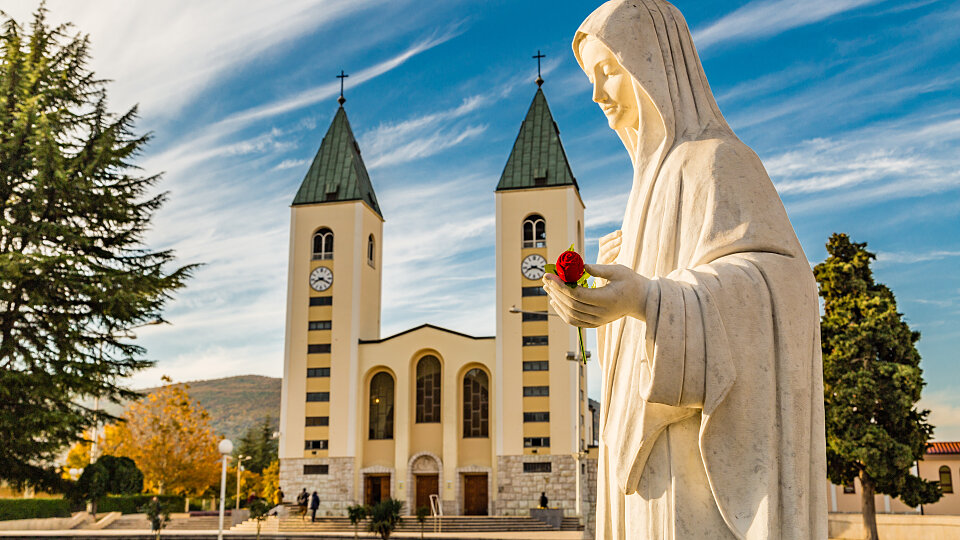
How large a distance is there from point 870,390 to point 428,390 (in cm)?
2696

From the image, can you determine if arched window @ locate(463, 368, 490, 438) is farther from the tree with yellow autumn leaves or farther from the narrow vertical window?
the tree with yellow autumn leaves

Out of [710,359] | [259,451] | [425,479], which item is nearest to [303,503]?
[425,479]

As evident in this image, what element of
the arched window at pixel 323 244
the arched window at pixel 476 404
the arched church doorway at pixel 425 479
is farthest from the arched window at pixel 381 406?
the arched window at pixel 323 244

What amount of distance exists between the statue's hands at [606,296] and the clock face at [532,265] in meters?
44.7

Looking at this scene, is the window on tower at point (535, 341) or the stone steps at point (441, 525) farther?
the window on tower at point (535, 341)

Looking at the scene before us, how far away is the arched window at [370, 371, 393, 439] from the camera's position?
48344mm

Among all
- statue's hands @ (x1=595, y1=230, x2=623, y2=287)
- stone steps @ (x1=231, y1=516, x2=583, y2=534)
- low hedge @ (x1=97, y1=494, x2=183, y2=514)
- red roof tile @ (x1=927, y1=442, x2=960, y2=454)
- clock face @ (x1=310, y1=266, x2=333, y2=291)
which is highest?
clock face @ (x1=310, y1=266, x2=333, y2=291)

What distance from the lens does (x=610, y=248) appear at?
9.73 ft

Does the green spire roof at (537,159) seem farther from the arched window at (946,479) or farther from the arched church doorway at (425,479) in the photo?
the arched window at (946,479)

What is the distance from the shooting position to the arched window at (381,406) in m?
48.3

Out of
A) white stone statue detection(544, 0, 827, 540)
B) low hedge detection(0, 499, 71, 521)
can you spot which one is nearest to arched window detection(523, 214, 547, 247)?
low hedge detection(0, 499, 71, 521)

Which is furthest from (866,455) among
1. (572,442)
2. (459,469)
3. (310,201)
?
(310,201)

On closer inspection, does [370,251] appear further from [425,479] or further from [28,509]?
[28,509]

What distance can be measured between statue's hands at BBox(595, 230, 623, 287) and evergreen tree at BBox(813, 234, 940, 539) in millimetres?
26668
